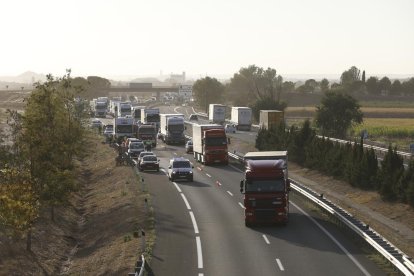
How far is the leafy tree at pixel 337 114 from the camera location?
10150cm

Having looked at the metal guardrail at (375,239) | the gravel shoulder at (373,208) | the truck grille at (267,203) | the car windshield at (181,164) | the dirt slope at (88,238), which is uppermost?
the truck grille at (267,203)

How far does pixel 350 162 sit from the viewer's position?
53469 mm

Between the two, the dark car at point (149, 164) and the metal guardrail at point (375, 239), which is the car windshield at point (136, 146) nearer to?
the dark car at point (149, 164)

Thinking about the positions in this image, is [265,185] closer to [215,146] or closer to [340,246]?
[340,246]

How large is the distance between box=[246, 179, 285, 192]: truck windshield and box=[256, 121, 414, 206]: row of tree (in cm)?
1098

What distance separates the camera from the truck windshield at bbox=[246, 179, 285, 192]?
34.9 metres

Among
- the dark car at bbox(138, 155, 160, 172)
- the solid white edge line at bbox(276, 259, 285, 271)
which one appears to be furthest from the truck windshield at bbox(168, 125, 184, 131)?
the solid white edge line at bbox(276, 259, 285, 271)

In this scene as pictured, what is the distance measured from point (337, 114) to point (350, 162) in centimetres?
4952

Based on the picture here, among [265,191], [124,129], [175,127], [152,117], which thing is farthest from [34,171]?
[152,117]

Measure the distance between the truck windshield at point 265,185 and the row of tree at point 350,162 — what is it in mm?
10979

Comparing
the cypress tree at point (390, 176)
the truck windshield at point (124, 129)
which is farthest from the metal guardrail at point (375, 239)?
the truck windshield at point (124, 129)

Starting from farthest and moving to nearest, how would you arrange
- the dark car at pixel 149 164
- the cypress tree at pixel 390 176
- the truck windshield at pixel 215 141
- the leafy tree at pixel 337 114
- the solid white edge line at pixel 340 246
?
the leafy tree at pixel 337 114, the truck windshield at pixel 215 141, the dark car at pixel 149 164, the cypress tree at pixel 390 176, the solid white edge line at pixel 340 246

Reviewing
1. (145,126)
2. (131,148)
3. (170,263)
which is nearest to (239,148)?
(145,126)

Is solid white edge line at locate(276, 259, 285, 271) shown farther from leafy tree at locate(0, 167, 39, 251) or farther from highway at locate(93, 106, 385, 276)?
leafy tree at locate(0, 167, 39, 251)
